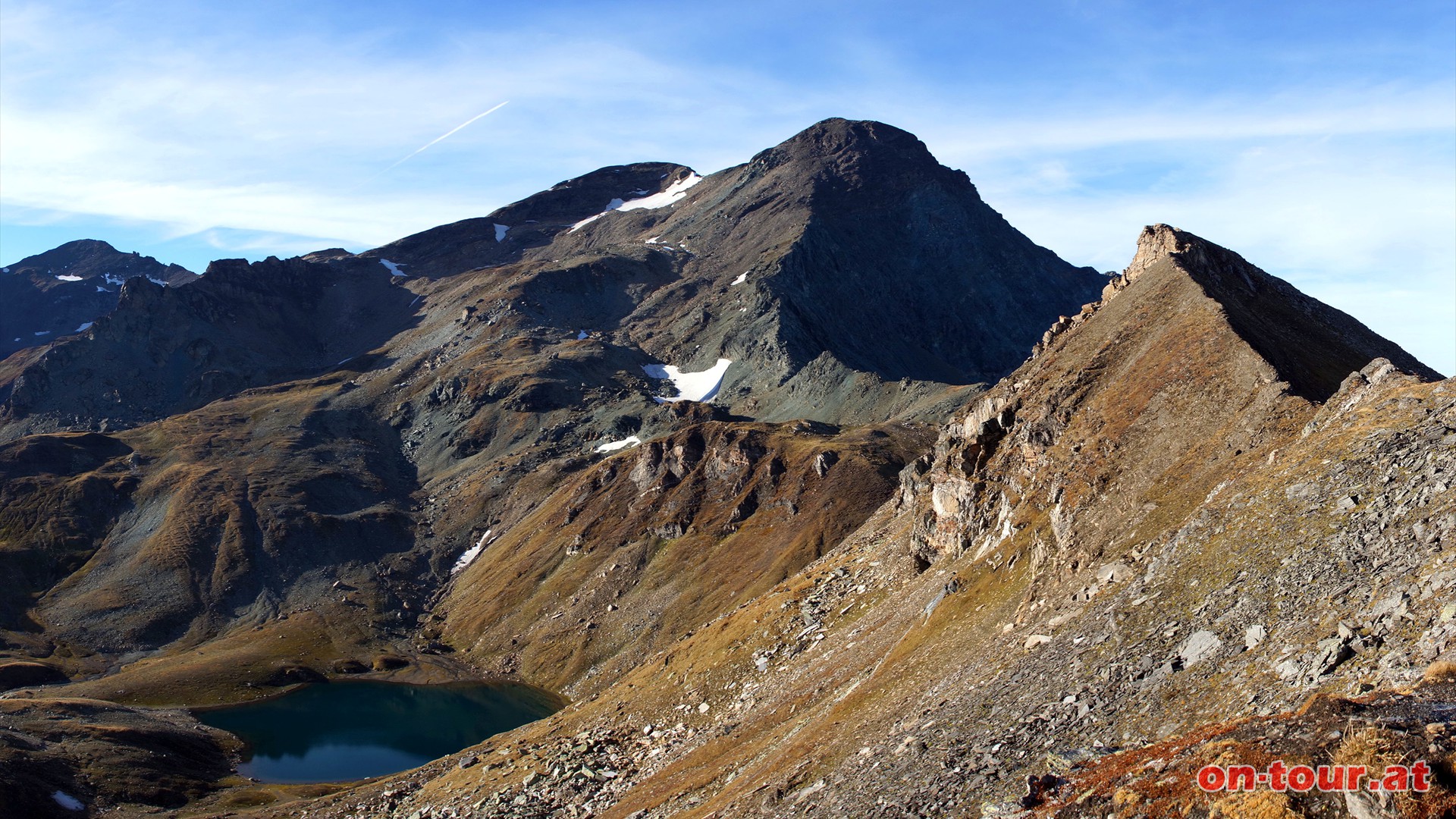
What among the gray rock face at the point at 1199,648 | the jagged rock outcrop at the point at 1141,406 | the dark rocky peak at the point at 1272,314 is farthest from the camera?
the dark rocky peak at the point at 1272,314

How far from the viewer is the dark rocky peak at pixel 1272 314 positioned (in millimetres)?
58000

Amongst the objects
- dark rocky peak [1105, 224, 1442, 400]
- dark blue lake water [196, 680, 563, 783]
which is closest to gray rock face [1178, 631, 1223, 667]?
dark rocky peak [1105, 224, 1442, 400]

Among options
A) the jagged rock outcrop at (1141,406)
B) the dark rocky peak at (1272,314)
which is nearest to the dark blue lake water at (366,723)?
the jagged rock outcrop at (1141,406)

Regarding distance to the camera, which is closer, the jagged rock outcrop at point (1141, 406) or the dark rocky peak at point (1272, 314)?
the jagged rock outcrop at point (1141, 406)

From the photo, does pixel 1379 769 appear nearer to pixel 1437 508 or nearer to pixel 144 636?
pixel 1437 508

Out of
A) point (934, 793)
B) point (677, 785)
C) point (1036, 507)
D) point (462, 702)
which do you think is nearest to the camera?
point (934, 793)

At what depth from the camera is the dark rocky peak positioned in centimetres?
5800

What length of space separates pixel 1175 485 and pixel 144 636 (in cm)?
19295

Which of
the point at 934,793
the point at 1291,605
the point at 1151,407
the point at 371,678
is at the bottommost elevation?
the point at 371,678

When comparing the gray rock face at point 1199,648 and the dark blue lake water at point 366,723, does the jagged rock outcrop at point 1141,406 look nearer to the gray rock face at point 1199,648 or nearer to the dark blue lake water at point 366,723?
the gray rock face at point 1199,648

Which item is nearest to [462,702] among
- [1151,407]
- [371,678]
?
[371,678]

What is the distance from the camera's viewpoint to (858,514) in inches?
6043

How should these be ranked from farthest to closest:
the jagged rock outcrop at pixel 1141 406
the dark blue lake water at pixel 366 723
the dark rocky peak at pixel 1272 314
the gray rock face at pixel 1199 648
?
the dark blue lake water at pixel 366 723 → the dark rocky peak at pixel 1272 314 → the jagged rock outcrop at pixel 1141 406 → the gray rock face at pixel 1199 648

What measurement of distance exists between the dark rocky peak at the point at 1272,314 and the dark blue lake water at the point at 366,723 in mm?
98202
